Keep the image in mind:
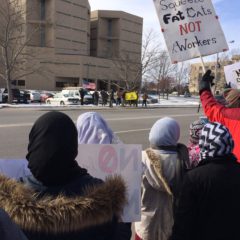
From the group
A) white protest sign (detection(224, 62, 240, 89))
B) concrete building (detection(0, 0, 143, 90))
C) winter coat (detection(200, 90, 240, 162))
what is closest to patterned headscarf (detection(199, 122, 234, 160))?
winter coat (detection(200, 90, 240, 162))

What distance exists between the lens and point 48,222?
2102mm

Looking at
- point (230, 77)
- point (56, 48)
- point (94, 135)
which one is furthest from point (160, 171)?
point (56, 48)

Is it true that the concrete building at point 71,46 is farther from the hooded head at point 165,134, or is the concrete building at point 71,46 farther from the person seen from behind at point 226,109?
the hooded head at point 165,134

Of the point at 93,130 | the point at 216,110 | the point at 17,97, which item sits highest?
the point at 216,110

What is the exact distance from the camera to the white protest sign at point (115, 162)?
2.82m

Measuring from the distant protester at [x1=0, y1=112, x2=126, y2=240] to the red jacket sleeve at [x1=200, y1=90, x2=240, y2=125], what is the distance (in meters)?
2.22

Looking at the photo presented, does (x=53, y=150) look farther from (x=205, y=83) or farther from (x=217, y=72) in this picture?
(x=217, y=72)

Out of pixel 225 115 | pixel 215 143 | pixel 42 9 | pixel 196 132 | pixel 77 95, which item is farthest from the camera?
pixel 42 9

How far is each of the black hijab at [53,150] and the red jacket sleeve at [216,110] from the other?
231cm

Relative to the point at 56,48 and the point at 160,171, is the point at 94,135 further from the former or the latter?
the point at 56,48

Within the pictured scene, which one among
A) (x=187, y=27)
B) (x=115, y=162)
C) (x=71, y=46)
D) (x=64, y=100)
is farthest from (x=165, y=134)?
(x=71, y=46)

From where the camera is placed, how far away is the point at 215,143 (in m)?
2.81

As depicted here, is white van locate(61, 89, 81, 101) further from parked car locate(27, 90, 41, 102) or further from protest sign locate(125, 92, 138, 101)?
parked car locate(27, 90, 41, 102)

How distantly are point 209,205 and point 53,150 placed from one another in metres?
1.07
